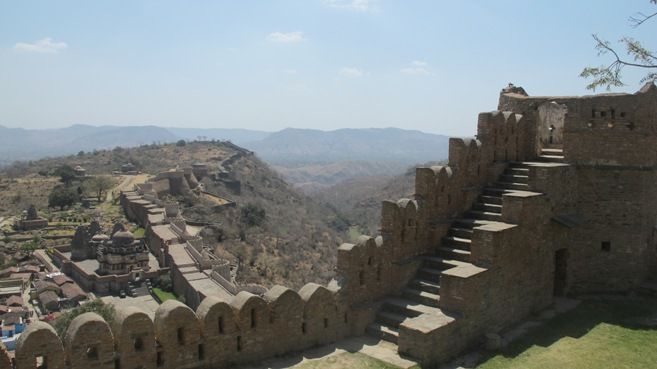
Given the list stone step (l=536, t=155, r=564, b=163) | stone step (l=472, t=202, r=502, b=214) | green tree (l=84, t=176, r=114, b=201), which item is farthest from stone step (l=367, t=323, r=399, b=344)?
green tree (l=84, t=176, r=114, b=201)

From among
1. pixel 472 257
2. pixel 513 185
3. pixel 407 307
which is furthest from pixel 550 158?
pixel 407 307

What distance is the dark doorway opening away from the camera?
13.0 m

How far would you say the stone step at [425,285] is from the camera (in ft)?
36.5

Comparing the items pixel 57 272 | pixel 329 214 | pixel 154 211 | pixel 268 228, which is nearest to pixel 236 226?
pixel 268 228

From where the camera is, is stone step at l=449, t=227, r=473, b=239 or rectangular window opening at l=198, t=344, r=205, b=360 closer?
rectangular window opening at l=198, t=344, r=205, b=360

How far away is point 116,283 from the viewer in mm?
47375

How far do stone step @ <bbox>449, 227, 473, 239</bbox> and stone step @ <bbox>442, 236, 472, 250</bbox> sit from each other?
82 mm

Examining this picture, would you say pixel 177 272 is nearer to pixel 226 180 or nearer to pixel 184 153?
pixel 226 180

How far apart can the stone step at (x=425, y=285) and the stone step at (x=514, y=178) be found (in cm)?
330

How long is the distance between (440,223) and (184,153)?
129657mm

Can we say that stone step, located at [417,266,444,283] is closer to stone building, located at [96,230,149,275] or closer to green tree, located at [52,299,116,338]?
green tree, located at [52,299,116,338]

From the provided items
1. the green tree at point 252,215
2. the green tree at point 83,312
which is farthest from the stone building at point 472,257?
the green tree at point 252,215

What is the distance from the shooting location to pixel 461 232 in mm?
12148

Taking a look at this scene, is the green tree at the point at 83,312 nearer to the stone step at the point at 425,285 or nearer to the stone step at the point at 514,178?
the stone step at the point at 425,285
